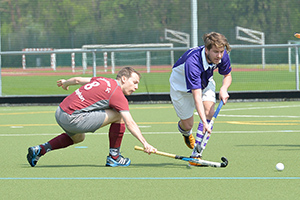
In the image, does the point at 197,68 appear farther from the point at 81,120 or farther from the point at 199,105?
the point at 81,120

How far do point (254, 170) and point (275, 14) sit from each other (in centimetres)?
2312

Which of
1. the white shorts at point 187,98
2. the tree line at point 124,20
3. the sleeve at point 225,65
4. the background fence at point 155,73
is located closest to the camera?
the sleeve at point 225,65

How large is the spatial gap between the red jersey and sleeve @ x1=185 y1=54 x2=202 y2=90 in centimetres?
65

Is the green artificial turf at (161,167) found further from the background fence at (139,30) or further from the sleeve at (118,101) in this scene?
the background fence at (139,30)

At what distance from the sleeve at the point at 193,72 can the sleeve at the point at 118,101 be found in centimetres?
65

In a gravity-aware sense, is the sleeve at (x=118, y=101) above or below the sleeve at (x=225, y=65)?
below

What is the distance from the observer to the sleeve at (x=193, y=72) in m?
5.84

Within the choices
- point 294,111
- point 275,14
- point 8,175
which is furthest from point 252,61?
point 8,175

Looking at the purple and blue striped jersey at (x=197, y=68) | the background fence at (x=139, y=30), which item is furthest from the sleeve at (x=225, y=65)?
the background fence at (x=139, y=30)

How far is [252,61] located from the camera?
19031 millimetres

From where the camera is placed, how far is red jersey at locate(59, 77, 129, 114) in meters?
5.70

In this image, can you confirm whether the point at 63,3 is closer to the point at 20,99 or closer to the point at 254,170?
the point at 20,99

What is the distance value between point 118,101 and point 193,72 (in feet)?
2.53

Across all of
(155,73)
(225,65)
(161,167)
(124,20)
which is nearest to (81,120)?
(161,167)
